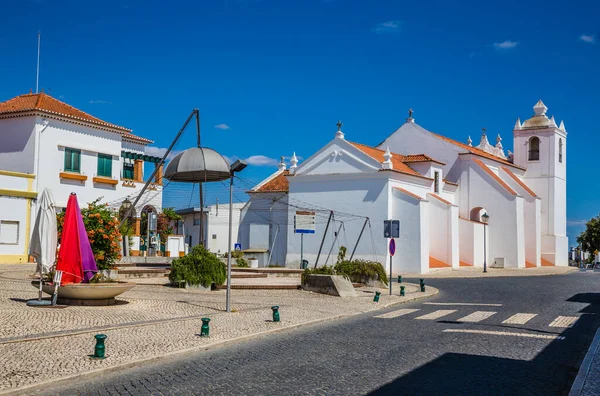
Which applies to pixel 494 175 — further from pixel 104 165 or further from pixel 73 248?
pixel 73 248

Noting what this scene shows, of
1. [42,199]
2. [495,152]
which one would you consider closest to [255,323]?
[42,199]

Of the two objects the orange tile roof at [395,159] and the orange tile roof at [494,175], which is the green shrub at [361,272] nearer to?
the orange tile roof at [395,159]

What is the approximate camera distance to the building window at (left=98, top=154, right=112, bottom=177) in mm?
40156

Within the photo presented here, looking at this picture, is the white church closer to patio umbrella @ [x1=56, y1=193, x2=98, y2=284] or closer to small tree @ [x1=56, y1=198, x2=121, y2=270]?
small tree @ [x1=56, y1=198, x2=121, y2=270]

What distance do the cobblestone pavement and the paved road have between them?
55 cm

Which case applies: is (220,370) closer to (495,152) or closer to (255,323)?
(255,323)

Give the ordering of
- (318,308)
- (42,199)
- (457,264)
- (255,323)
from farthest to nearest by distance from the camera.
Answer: (457,264), (318,308), (42,199), (255,323)

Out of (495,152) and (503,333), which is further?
(495,152)

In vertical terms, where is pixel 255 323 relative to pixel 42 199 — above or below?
below

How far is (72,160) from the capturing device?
38219 millimetres

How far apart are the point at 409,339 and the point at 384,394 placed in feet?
15.8

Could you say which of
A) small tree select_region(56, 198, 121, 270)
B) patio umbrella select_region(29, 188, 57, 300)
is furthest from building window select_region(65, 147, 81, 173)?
patio umbrella select_region(29, 188, 57, 300)

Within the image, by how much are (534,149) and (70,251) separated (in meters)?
49.2

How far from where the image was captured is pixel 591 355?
10438 mm
